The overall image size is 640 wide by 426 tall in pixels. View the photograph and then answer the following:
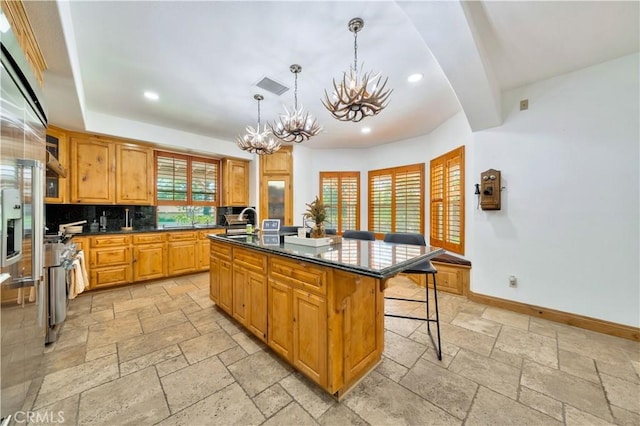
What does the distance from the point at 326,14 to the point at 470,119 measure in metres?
2.31

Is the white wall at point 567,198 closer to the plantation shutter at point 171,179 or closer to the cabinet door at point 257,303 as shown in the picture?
the cabinet door at point 257,303

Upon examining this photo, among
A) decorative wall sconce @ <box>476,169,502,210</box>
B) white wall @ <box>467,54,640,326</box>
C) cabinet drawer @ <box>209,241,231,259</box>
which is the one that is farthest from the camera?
decorative wall sconce @ <box>476,169,502,210</box>

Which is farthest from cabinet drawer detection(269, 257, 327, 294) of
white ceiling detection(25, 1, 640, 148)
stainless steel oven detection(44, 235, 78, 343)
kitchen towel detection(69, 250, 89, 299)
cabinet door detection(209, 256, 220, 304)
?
kitchen towel detection(69, 250, 89, 299)

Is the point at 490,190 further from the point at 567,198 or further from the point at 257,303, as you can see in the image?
the point at 257,303

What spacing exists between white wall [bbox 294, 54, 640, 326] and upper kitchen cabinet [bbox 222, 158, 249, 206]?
4432 millimetres

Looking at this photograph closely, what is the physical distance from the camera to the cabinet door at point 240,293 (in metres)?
2.33

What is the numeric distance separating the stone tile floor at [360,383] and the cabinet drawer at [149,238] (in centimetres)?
146

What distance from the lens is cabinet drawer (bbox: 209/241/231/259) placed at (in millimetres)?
2592

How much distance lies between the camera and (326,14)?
1.83 m

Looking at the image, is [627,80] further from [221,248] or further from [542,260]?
[221,248]

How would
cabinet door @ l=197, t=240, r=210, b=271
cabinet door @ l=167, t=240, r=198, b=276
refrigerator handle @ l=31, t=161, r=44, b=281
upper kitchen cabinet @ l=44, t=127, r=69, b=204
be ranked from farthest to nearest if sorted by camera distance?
cabinet door @ l=197, t=240, r=210, b=271, cabinet door @ l=167, t=240, r=198, b=276, upper kitchen cabinet @ l=44, t=127, r=69, b=204, refrigerator handle @ l=31, t=161, r=44, b=281

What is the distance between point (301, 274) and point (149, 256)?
371 cm

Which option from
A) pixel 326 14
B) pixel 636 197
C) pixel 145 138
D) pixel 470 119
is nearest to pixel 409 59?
pixel 326 14

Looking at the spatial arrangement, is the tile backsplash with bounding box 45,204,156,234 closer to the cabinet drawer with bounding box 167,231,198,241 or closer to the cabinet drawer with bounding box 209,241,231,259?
the cabinet drawer with bounding box 167,231,198,241
